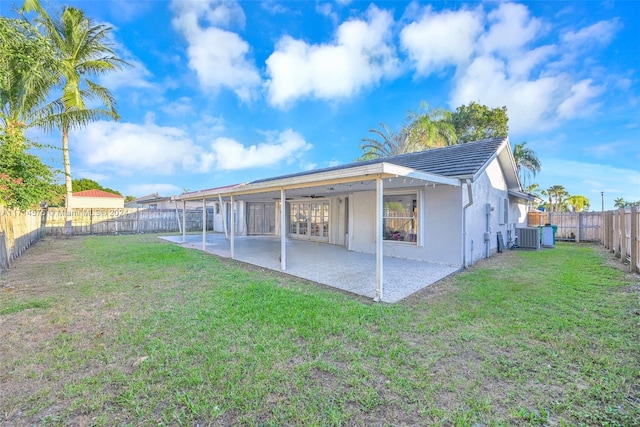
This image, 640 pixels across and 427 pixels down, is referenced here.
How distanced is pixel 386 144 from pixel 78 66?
69.4 ft

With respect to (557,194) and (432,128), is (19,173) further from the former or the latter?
(557,194)

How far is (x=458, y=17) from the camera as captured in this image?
10094 millimetres

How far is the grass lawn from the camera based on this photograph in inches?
90.0

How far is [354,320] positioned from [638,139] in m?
17.9

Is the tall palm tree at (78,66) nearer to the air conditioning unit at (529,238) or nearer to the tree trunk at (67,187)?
the tree trunk at (67,187)

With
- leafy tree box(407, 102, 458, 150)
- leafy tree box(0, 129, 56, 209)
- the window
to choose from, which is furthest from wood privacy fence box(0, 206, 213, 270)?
leafy tree box(407, 102, 458, 150)

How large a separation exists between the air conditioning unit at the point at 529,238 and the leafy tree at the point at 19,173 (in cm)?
1764

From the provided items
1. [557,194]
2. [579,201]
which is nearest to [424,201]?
[557,194]

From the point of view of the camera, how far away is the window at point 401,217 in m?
8.92

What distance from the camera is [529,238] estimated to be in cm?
1205

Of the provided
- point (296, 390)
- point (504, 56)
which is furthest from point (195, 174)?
point (296, 390)

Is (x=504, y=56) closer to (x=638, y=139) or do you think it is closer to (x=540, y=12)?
(x=540, y=12)

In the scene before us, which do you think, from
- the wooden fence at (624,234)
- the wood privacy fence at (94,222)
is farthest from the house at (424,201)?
the wood privacy fence at (94,222)

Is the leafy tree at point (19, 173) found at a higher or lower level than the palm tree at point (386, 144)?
lower
